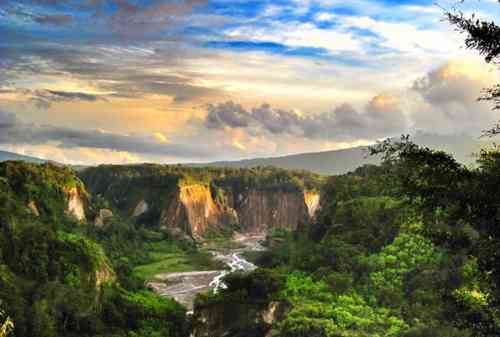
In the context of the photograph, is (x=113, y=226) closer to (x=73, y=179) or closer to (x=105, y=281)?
(x=73, y=179)

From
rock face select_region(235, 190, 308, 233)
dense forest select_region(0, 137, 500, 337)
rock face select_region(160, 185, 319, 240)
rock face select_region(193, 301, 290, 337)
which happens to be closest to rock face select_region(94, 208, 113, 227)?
rock face select_region(160, 185, 319, 240)

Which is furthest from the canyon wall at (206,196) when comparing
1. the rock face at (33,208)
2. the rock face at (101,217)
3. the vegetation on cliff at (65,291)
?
the vegetation on cliff at (65,291)

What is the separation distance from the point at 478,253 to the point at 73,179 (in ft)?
267

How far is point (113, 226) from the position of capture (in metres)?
93.2

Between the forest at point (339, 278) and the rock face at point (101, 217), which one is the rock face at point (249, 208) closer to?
the rock face at point (101, 217)

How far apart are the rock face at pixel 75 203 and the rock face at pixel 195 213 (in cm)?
3327

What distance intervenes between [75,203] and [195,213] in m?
49.5

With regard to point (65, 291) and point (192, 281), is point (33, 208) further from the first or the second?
point (65, 291)

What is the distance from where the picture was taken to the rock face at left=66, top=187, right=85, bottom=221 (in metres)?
84.2

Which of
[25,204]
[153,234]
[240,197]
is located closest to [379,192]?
[25,204]

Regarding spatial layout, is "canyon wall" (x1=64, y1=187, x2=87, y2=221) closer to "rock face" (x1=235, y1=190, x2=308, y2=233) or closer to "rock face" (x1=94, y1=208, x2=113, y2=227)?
"rock face" (x1=94, y1=208, x2=113, y2=227)

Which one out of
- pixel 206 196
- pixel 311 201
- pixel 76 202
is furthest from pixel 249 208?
pixel 76 202

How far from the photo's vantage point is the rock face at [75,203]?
276ft

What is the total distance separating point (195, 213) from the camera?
134m
